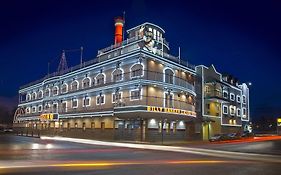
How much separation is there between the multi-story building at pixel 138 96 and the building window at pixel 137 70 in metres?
0.03

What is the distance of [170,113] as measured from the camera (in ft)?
145

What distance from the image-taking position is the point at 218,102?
64.1m

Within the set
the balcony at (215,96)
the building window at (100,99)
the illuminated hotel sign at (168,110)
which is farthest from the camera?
the balcony at (215,96)

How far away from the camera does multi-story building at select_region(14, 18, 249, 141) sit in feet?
146

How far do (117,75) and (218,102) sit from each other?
25.6 meters

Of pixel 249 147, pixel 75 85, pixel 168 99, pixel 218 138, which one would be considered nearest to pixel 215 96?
pixel 218 138

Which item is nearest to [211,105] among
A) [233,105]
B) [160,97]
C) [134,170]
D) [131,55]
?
[233,105]

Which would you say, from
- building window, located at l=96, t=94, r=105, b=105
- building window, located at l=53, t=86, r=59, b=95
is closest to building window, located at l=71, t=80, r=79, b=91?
building window, located at l=53, t=86, r=59, b=95

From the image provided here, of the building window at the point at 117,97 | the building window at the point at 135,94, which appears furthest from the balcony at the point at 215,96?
the building window at the point at 135,94

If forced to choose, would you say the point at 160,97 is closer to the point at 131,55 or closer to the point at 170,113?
the point at 170,113

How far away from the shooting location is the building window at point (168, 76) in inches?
1869

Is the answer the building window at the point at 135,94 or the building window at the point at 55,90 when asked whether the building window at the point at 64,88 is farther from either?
the building window at the point at 135,94

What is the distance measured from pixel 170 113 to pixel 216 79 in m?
21.4

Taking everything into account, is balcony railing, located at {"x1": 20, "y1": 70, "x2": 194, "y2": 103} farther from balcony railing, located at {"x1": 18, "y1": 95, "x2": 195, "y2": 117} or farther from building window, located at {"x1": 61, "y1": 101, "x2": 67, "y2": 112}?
building window, located at {"x1": 61, "y1": 101, "x2": 67, "y2": 112}
